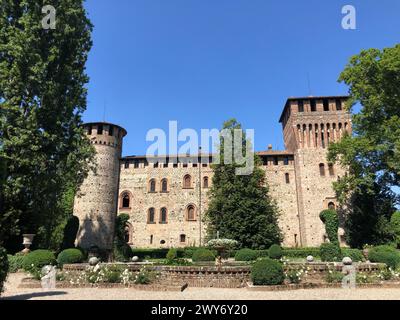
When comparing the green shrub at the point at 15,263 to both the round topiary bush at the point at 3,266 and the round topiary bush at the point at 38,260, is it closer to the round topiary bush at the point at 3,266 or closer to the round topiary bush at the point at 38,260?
→ the round topiary bush at the point at 38,260

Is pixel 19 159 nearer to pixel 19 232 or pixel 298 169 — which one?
pixel 19 232

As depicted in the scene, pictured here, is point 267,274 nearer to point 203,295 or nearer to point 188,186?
point 203,295

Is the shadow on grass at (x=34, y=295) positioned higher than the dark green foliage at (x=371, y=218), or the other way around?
the dark green foliage at (x=371, y=218)

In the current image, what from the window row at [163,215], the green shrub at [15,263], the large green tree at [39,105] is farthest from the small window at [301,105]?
the green shrub at [15,263]

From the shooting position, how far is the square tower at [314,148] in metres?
28.2

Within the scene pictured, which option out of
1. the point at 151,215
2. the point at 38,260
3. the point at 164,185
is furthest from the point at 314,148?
the point at 38,260

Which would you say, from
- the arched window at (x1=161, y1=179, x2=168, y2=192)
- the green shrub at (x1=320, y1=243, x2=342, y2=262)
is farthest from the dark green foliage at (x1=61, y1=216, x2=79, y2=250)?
the green shrub at (x1=320, y1=243, x2=342, y2=262)

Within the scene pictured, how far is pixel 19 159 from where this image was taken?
50.7 feet

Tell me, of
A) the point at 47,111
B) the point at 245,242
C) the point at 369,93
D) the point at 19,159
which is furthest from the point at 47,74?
the point at 369,93

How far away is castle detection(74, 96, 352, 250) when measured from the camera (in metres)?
28.2

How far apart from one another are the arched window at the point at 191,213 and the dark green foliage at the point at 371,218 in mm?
13698

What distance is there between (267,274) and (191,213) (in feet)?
71.0

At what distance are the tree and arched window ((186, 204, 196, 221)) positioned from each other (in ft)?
11.5

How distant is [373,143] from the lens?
71.4 ft
